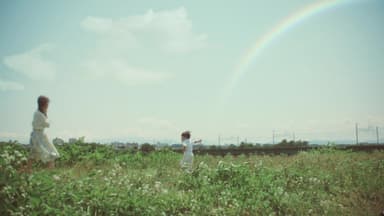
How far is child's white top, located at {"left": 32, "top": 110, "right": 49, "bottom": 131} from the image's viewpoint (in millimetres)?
8773

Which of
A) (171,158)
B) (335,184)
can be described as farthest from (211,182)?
(171,158)

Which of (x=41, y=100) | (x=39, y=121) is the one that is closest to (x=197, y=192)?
(x=39, y=121)

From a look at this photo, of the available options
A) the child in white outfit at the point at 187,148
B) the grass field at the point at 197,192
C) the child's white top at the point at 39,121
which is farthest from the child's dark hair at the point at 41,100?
the child in white outfit at the point at 187,148

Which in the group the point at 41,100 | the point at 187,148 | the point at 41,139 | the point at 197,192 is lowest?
the point at 197,192

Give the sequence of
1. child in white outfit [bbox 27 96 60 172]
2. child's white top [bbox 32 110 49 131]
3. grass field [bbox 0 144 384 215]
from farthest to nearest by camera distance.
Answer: child's white top [bbox 32 110 49 131]
child in white outfit [bbox 27 96 60 172]
grass field [bbox 0 144 384 215]

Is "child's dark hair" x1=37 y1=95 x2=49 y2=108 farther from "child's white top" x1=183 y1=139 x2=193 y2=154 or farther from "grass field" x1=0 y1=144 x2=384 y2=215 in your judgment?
"child's white top" x1=183 y1=139 x2=193 y2=154

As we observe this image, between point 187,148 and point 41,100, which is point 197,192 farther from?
point 187,148

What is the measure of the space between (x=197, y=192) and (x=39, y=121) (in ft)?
13.2

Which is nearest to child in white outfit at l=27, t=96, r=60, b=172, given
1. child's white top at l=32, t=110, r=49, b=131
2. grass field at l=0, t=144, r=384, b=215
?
child's white top at l=32, t=110, r=49, b=131

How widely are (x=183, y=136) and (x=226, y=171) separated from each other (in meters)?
4.68

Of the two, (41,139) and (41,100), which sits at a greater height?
(41,100)

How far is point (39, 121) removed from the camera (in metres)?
8.79

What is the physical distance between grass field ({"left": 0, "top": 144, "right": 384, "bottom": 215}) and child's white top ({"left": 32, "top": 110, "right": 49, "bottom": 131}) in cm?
84

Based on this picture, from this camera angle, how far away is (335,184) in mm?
9344
